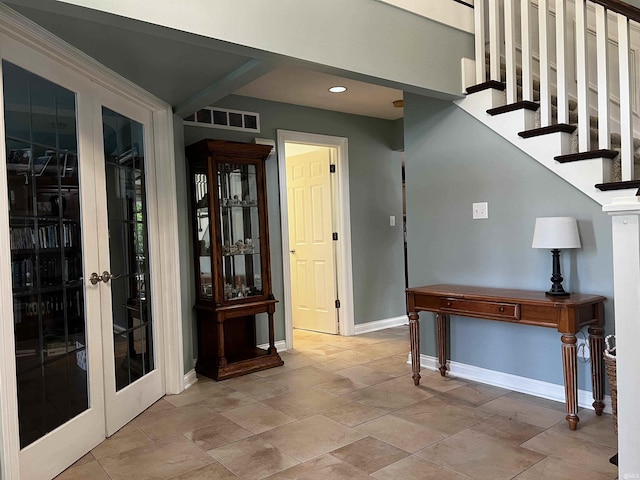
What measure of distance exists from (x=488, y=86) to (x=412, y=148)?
758 millimetres

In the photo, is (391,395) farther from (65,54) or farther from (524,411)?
(65,54)

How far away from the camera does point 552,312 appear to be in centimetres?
266

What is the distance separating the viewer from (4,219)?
1.98 m

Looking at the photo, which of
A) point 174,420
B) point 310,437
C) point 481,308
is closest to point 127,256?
point 174,420

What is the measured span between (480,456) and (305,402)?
1170mm

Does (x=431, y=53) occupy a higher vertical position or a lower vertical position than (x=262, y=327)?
higher

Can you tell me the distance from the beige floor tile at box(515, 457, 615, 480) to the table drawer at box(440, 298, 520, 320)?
2.68 feet

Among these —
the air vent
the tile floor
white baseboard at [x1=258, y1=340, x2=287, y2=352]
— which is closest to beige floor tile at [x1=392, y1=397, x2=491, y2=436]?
the tile floor

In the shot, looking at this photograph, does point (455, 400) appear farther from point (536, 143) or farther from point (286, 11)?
point (286, 11)

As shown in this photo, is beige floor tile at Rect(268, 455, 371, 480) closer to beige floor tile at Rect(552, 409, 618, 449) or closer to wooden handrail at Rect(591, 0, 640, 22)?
beige floor tile at Rect(552, 409, 618, 449)

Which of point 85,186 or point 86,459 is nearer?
point 86,459

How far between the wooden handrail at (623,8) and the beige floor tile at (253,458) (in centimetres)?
279

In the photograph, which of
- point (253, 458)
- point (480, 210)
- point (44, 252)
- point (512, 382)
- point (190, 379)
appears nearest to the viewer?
point (44, 252)

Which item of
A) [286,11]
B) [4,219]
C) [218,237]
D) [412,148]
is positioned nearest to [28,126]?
[4,219]
